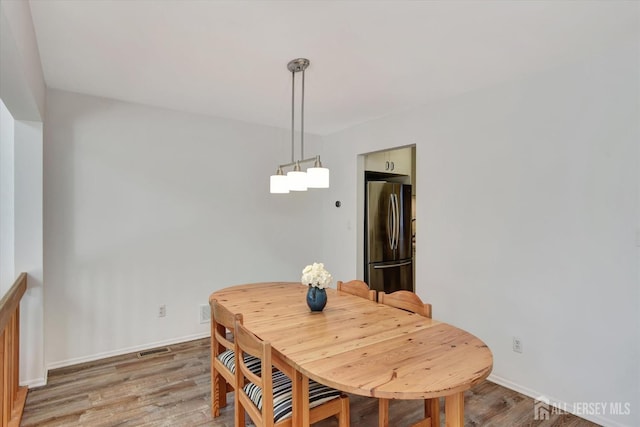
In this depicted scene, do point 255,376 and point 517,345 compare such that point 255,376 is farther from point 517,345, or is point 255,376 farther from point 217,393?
point 517,345

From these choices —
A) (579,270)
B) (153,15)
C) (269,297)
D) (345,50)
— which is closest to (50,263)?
(269,297)

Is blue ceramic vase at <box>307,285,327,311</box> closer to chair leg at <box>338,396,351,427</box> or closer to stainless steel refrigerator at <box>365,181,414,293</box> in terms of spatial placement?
chair leg at <box>338,396,351,427</box>

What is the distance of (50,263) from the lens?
292 cm

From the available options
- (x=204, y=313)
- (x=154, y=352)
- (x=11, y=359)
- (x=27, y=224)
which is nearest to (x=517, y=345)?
(x=204, y=313)

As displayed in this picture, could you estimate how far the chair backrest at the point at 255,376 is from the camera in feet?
4.77

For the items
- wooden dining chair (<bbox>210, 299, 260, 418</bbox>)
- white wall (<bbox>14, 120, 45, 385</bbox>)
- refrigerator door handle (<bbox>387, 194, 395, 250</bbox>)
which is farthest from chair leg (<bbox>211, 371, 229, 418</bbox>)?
refrigerator door handle (<bbox>387, 194, 395, 250</bbox>)

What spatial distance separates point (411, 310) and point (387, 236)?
88.6 inches

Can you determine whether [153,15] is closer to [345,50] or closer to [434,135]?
[345,50]

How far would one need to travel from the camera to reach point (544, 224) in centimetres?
247

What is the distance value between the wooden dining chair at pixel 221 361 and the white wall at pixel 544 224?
197cm

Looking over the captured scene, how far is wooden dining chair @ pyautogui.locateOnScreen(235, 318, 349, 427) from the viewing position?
1.49m

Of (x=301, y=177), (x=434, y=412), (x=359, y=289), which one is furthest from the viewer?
(x=359, y=289)

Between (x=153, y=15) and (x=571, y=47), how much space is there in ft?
8.44

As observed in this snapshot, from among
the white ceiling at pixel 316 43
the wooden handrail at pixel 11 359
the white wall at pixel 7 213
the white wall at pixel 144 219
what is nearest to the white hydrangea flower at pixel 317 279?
the white ceiling at pixel 316 43
